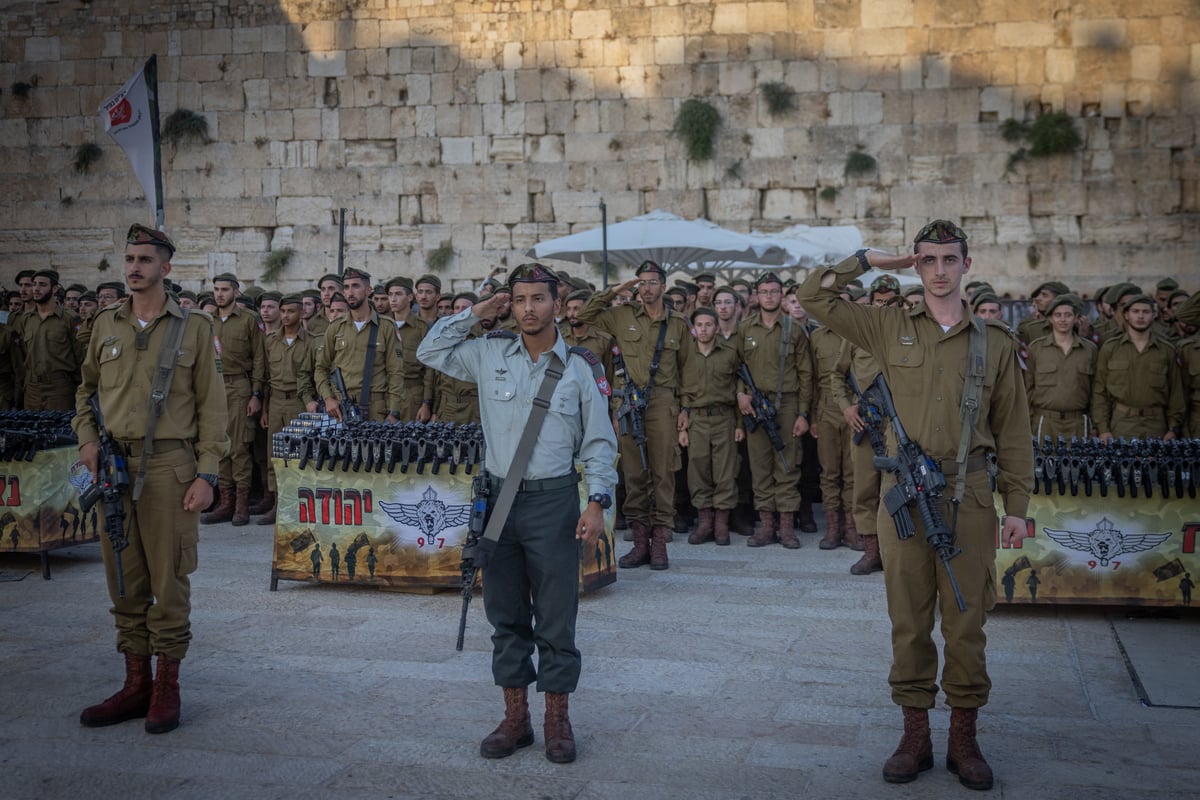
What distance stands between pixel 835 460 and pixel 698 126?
8723 millimetres

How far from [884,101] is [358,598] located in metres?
12.2

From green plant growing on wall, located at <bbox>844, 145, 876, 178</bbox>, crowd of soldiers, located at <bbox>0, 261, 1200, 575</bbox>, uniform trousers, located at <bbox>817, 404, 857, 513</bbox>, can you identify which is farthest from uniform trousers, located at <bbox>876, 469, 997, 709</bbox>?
green plant growing on wall, located at <bbox>844, 145, 876, 178</bbox>

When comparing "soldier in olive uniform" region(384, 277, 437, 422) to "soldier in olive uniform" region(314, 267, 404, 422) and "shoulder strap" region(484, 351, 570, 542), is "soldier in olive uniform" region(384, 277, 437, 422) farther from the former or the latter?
"shoulder strap" region(484, 351, 570, 542)

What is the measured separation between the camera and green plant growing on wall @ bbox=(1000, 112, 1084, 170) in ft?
53.9

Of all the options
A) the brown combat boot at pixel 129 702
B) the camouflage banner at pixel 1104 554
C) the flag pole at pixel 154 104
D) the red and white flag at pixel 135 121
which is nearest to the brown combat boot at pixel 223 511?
the flag pole at pixel 154 104

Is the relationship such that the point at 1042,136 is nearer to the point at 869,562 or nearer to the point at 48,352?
the point at 869,562

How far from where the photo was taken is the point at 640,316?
9.49 m

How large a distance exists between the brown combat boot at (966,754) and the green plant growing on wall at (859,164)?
13.4 metres

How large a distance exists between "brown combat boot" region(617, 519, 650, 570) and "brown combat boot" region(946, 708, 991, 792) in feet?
14.4

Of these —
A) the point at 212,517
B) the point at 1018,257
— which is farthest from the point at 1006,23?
the point at 212,517

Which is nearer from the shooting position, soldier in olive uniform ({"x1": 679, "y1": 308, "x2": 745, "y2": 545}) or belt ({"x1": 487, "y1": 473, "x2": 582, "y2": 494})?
belt ({"x1": 487, "y1": 473, "x2": 582, "y2": 494})

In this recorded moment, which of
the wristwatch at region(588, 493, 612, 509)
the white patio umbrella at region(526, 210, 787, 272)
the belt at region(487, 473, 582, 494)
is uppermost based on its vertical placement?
the white patio umbrella at region(526, 210, 787, 272)

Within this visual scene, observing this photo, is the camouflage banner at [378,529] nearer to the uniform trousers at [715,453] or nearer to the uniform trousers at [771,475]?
the uniform trousers at [715,453]

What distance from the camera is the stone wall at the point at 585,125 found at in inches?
649
